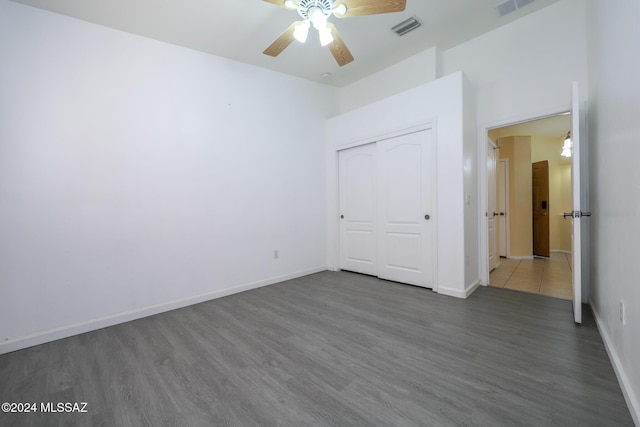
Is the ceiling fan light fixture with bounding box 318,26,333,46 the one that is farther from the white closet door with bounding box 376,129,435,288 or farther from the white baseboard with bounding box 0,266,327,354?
the white baseboard with bounding box 0,266,327,354

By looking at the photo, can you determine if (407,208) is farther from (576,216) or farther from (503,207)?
(503,207)

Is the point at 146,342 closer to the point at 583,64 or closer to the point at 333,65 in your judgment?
the point at 333,65

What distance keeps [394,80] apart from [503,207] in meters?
3.74

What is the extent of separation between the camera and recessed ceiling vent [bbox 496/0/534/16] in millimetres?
2812

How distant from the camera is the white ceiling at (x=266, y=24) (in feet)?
8.49

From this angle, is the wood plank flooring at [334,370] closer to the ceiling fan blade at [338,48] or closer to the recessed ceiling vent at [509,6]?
the ceiling fan blade at [338,48]

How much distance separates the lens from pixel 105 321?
267cm

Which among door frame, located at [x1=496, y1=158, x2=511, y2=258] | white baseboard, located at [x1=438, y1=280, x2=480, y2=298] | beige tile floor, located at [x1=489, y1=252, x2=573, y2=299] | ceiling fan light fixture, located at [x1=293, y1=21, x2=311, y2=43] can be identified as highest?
ceiling fan light fixture, located at [x1=293, y1=21, x2=311, y2=43]

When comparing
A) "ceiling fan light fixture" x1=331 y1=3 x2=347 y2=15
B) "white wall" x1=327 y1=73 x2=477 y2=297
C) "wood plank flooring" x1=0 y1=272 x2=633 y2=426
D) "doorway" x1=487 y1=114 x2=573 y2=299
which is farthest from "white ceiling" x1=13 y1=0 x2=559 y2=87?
"wood plank flooring" x1=0 y1=272 x2=633 y2=426

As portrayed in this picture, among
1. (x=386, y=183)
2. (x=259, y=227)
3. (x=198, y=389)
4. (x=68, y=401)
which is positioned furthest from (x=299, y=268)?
(x=68, y=401)

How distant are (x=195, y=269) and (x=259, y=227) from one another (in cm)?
99

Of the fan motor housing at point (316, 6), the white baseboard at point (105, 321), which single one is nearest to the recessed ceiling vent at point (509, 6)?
the fan motor housing at point (316, 6)

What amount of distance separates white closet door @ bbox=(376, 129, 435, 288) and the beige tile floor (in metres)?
1.11

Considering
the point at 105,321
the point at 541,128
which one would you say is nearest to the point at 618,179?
the point at 105,321
